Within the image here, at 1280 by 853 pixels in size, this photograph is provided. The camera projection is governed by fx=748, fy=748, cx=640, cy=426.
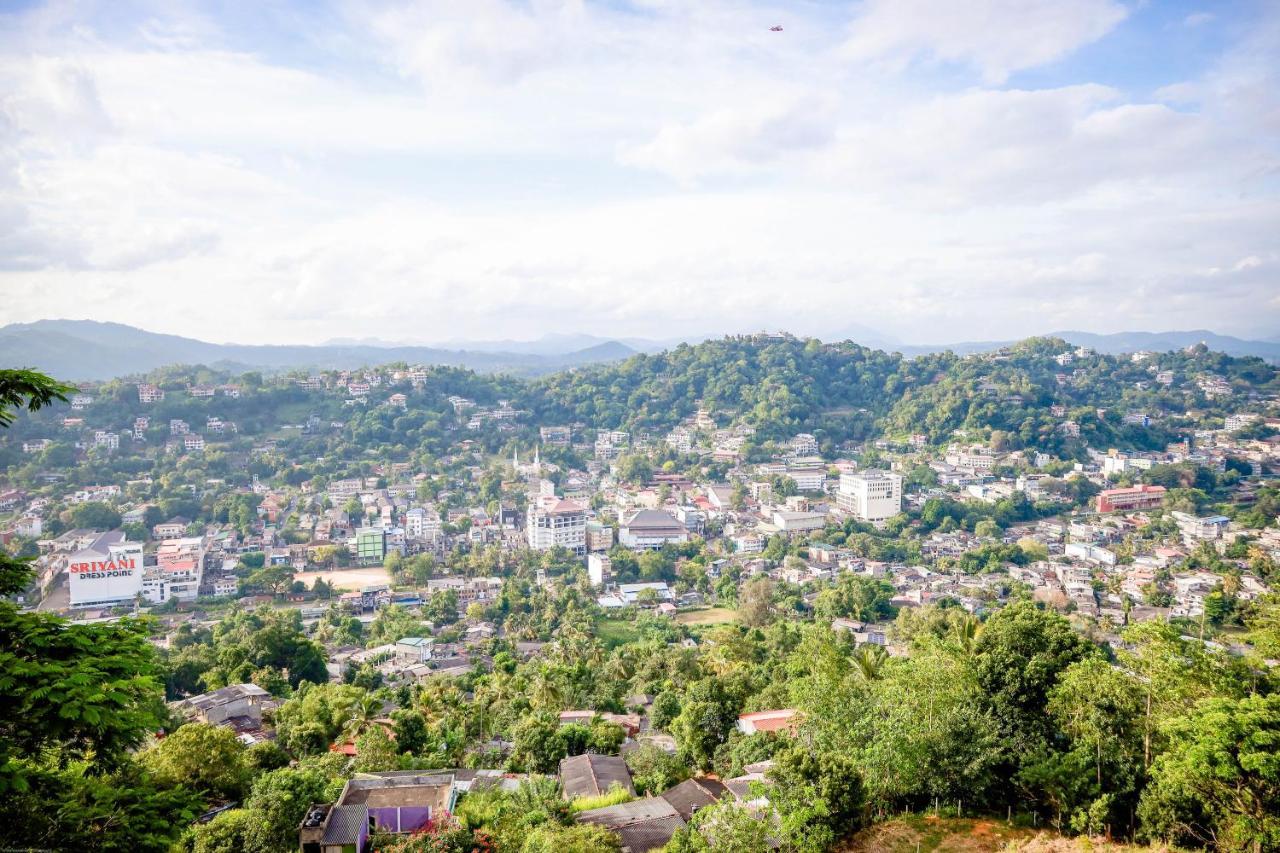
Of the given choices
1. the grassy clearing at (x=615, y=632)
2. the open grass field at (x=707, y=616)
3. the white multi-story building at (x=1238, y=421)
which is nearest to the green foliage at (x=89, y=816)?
the grassy clearing at (x=615, y=632)

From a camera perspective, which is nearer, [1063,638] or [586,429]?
[1063,638]

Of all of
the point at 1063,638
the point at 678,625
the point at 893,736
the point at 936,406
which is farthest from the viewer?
the point at 936,406

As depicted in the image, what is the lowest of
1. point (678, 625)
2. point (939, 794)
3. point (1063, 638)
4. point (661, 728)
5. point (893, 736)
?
point (678, 625)

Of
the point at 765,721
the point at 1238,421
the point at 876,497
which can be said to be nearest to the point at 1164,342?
the point at 1238,421

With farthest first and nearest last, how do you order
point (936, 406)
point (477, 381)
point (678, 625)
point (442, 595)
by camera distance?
point (477, 381) → point (936, 406) → point (442, 595) → point (678, 625)

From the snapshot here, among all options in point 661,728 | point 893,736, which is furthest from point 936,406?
point 893,736

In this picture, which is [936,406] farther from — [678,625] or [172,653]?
[172,653]

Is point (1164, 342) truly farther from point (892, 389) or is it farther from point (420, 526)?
point (420, 526)
